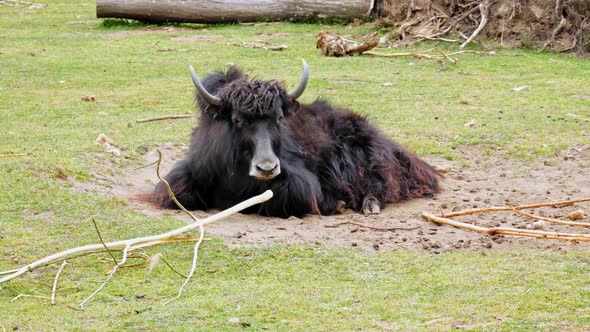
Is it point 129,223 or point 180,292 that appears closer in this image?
point 180,292

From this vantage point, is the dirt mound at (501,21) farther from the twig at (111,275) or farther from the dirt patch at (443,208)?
the twig at (111,275)

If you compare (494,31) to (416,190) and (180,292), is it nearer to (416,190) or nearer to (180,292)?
(416,190)

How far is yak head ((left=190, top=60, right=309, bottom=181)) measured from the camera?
7629mm

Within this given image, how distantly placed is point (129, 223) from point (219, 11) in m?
11.9

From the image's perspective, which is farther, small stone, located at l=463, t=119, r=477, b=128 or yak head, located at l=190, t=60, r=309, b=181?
small stone, located at l=463, t=119, r=477, b=128

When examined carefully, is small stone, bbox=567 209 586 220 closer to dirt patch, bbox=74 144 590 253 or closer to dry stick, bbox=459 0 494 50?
dirt patch, bbox=74 144 590 253

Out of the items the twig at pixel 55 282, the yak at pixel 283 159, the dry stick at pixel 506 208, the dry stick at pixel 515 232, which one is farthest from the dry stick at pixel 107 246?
the dry stick at pixel 506 208

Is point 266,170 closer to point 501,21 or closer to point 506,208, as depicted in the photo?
point 506,208

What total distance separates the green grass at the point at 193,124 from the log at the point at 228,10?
29 cm

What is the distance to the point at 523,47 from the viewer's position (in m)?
15.6

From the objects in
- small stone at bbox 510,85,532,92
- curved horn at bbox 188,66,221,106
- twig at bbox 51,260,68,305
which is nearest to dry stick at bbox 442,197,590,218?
curved horn at bbox 188,66,221,106

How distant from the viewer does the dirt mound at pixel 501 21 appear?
1513cm

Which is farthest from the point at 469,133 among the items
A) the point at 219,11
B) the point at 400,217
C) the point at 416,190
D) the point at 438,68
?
the point at 219,11

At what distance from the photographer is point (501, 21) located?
619 inches
